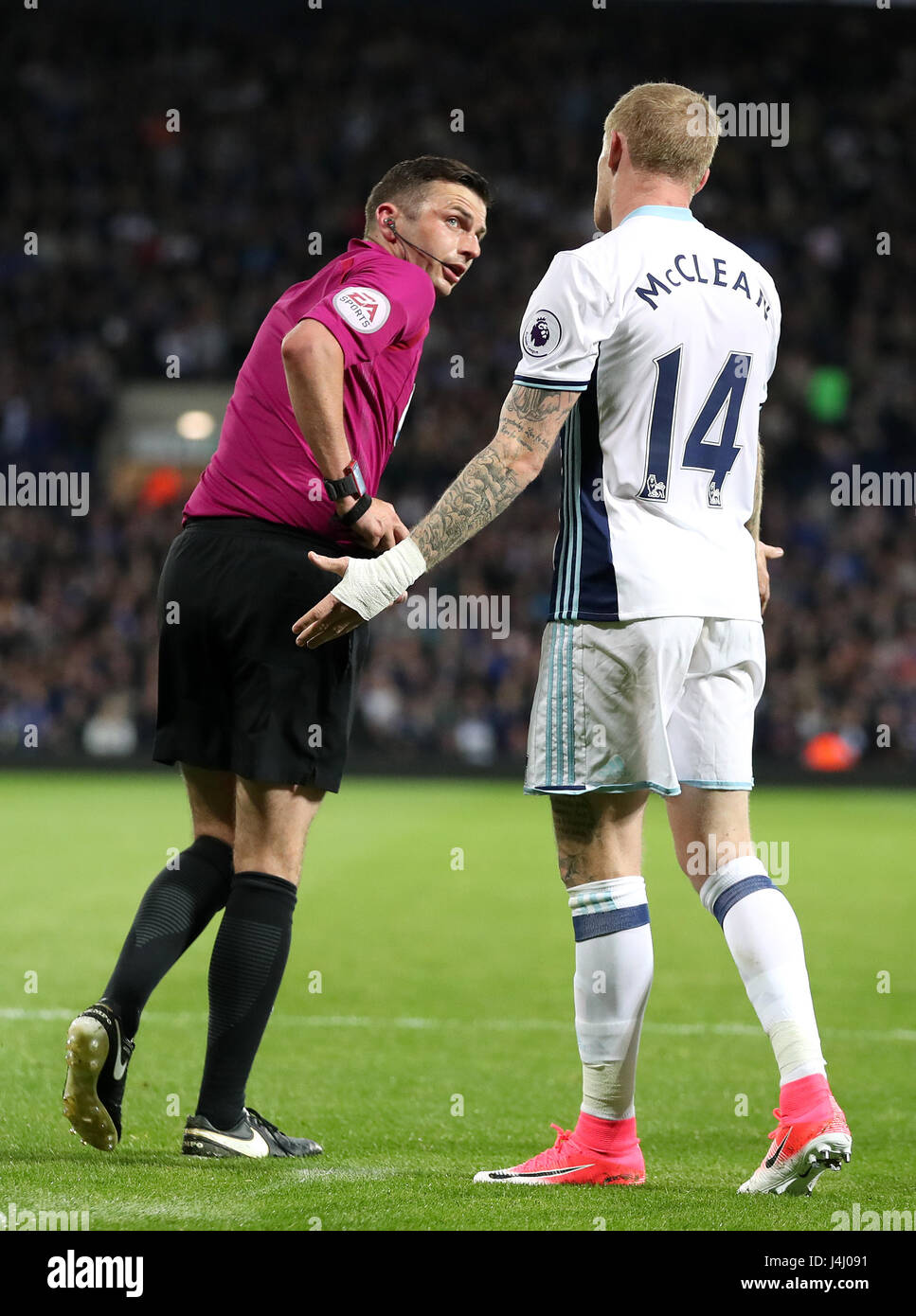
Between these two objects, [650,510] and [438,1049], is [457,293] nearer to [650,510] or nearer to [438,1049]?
[438,1049]

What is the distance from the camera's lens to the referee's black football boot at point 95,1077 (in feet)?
12.2

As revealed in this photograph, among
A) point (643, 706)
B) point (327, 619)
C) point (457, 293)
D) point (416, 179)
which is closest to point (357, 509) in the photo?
point (327, 619)

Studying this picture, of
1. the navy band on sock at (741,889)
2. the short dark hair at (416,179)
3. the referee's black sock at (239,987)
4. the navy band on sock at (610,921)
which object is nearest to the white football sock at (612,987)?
the navy band on sock at (610,921)

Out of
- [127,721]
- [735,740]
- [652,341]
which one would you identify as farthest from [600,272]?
[127,721]

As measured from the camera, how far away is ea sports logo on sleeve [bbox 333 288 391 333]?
12.6ft

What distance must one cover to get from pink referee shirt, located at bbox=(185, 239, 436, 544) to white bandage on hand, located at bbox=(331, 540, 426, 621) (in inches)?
22.4

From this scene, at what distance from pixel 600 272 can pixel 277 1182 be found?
215 cm

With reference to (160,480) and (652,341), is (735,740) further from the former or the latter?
(160,480)

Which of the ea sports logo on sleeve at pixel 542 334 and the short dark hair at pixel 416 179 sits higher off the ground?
the short dark hair at pixel 416 179

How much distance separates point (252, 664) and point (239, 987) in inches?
31.1

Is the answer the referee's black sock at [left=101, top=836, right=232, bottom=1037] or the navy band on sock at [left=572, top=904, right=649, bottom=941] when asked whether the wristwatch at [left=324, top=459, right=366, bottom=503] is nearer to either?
the referee's black sock at [left=101, top=836, right=232, bottom=1037]

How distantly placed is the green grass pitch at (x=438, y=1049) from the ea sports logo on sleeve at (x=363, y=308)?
2.01m

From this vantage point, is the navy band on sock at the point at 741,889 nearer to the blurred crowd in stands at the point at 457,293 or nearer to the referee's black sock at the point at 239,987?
the referee's black sock at the point at 239,987

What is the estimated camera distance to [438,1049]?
5.55 meters
